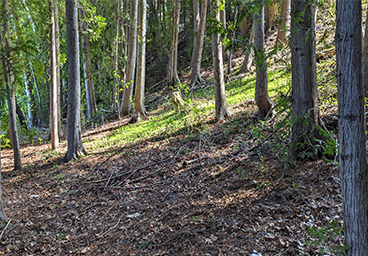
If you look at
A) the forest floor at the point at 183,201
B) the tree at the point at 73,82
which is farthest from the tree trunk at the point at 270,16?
the tree at the point at 73,82

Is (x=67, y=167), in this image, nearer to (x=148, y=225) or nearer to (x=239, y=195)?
(x=148, y=225)

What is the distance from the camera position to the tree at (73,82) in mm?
8992

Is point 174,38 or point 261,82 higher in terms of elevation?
point 174,38

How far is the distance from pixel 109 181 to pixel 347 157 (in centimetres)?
585

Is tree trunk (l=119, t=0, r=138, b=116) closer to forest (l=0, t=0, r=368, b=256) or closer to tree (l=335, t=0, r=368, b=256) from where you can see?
forest (l=0, t=0, r=368, b=256)

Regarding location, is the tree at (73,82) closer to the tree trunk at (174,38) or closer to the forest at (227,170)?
the forest at (227,170)

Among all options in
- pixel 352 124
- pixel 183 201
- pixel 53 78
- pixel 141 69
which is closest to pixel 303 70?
pixel 352 124

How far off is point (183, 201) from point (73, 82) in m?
6.12

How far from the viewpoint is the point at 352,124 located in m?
2.24

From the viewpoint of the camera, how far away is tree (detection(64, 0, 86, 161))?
899 cm

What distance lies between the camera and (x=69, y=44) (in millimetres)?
9031

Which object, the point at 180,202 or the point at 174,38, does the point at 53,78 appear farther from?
the point at 174,38

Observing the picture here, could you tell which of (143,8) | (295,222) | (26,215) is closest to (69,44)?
(143,8)

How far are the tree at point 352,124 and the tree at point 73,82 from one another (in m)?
8.55
